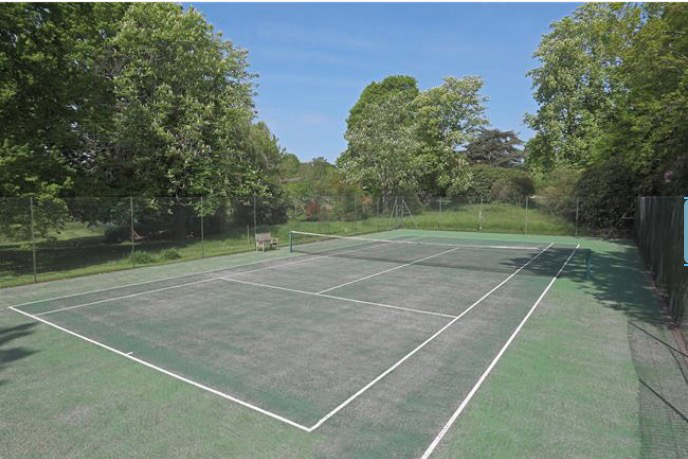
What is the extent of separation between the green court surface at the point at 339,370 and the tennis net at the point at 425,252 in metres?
3.81

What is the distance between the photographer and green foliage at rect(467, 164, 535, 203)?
133ft

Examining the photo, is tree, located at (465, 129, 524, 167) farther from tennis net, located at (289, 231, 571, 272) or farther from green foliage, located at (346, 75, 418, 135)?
tennis net, located at (289, 231, 571, 272)

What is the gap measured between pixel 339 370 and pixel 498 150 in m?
66.2

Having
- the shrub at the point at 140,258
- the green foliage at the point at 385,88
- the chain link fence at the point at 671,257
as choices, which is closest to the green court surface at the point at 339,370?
the chain link fence at the point at 671,257

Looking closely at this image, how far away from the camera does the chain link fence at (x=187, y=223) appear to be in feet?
46.1

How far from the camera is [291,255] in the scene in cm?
1827

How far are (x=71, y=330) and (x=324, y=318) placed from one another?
195 inches

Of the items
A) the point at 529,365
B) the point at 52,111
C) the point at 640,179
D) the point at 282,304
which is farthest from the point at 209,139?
the point at 640,179

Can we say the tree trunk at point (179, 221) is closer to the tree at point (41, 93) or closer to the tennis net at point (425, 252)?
the tree at point (41, 93)

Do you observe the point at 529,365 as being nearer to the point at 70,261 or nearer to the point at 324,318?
the point at 324,318

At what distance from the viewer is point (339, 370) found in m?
6.04

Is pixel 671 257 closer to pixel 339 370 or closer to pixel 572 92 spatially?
pixel 339 370

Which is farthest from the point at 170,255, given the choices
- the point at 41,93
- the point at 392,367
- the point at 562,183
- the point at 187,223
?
the point at 562,183

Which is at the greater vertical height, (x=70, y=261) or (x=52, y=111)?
(x=52, y=111)
